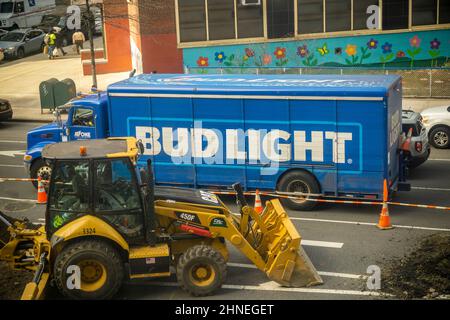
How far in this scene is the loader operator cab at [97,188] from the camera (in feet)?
35.4

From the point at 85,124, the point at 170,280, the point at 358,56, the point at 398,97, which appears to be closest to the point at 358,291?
the point at 170,280

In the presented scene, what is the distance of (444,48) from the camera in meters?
29.3

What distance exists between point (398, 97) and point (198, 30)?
48.8 ft

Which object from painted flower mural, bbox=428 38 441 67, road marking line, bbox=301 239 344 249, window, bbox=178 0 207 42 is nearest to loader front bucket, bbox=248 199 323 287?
road marking line, bbox=301 239 344 249

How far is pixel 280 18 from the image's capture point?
29.5 meters

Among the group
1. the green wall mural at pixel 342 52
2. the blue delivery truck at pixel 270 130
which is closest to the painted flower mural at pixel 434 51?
the green wall mural at pixel 342 52

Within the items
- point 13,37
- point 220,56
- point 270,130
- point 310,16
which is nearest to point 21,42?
point 13,37

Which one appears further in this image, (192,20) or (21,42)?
(21,42)

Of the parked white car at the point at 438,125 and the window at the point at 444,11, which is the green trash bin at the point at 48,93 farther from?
the window at the point at 444,11

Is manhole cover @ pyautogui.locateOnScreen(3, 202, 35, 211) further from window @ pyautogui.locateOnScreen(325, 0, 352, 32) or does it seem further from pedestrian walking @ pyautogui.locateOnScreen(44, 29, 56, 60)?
pedestrian walking @ pyautogui.locateOnScreen(44, 29, 56, 60)

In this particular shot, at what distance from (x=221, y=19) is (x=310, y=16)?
3.60 meters

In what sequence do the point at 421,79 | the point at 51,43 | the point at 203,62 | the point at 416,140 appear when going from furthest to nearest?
the point at 51,43, the point at 203,62, the point at 421,79, the point at 416,140

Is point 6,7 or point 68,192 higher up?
point 6,7

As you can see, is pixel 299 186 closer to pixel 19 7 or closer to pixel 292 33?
pixel 292 33
